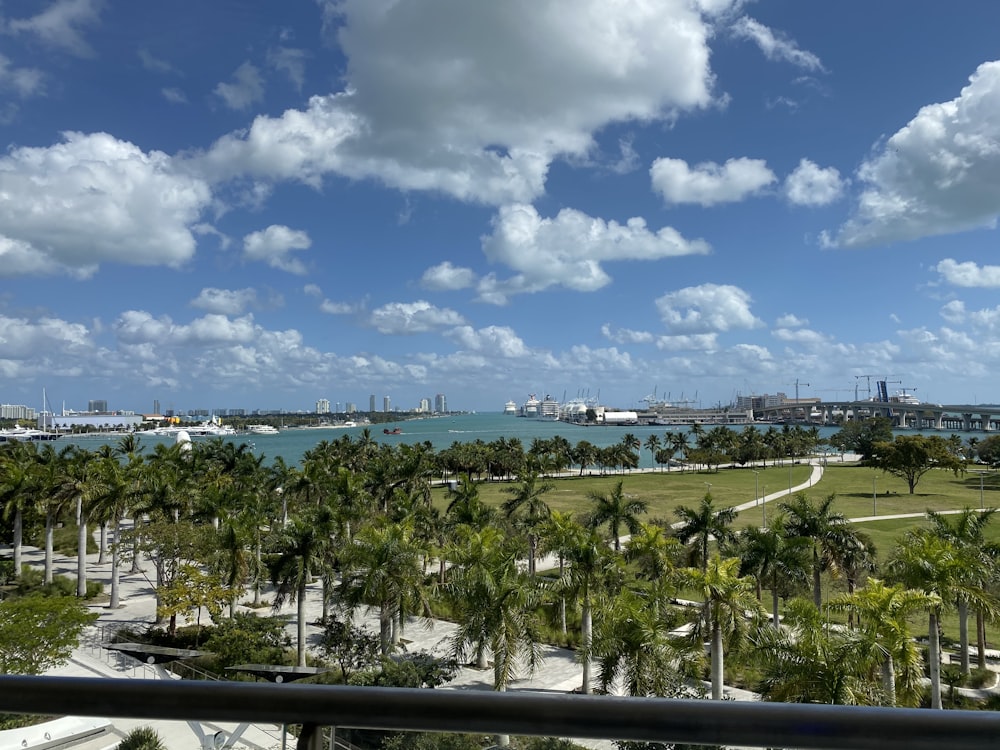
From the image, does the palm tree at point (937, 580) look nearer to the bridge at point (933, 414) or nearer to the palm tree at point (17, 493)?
the palm tree at point (17, 493)

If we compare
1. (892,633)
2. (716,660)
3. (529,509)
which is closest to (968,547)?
(892,633)

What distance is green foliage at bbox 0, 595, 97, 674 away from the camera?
17.5m

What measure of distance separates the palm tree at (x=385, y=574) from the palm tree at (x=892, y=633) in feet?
44.0

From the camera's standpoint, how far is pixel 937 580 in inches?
716

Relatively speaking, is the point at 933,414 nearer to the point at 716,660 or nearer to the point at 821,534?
the point at 821,534

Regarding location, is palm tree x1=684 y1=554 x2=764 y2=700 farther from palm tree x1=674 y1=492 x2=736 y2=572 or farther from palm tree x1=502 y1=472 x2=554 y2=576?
palm tree x1=502 y1=472 x2=554 y2=576

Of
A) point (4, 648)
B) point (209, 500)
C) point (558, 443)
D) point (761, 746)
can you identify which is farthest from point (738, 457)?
point (761, 746)

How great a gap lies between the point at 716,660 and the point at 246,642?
1617 cm

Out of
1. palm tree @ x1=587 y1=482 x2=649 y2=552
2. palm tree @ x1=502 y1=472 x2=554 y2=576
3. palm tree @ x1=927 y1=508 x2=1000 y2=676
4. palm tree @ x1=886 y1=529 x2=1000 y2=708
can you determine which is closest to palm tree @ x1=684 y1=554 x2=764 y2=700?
palm tree @ x1=886 y1=529 x2=1000 y2=708

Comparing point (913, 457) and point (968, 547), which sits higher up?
point (968, 547)

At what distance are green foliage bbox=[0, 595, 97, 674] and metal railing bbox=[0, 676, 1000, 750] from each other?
1992 cm

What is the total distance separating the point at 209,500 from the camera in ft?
105

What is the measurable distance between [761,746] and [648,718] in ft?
0.93

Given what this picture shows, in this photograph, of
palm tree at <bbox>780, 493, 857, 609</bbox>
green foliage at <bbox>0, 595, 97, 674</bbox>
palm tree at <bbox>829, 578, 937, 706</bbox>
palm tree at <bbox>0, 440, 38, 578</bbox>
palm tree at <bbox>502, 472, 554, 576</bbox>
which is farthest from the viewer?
palm tree at <bbox>0, 440, 38, 578</bbox>
